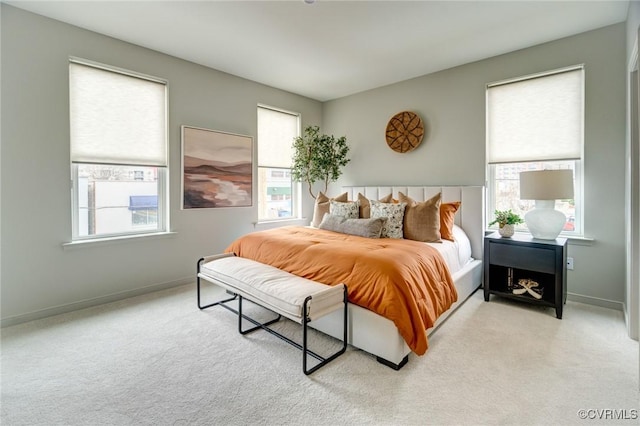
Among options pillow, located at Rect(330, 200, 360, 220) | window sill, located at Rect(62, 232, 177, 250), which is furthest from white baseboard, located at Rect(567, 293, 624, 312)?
window sill, located at Rect(62, 232, 177, 250)

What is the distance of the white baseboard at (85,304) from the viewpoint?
2711 mm

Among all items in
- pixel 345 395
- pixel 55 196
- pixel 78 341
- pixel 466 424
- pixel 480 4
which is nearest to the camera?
pixel 466 424

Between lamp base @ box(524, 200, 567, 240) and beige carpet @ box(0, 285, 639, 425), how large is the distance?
796mm

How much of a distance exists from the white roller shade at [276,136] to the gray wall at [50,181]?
1.23m

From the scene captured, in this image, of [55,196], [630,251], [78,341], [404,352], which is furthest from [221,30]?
[630,251]

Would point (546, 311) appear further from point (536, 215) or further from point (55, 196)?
point (55, 196)

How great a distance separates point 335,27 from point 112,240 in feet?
10.1

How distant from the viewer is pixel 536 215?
3.08 m

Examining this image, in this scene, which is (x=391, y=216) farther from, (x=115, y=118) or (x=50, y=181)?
(x=50, y=181)

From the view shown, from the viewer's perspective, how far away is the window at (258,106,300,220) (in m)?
4.70

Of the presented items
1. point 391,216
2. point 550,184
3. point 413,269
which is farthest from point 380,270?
point 550,184

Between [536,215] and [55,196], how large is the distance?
181 inches

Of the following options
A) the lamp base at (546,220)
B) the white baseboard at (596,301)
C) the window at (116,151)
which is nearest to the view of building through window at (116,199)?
the window at (116,151)

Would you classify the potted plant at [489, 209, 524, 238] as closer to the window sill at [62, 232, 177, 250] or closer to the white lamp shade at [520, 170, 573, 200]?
the white lamp shade at [520, 170, 573, 200]
